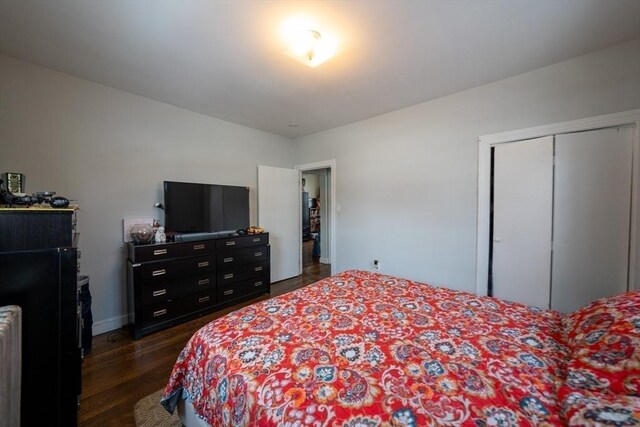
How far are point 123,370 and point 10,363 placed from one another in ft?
3.89

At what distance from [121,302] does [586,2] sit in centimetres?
462

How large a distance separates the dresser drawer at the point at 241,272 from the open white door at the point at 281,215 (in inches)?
23.7

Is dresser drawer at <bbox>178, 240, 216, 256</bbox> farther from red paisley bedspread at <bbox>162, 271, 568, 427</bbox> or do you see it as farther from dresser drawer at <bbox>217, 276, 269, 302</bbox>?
red paisley bedspread at <bbox>162, 271, 568, 427</bbox>

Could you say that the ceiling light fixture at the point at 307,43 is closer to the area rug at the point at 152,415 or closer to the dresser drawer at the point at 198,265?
the dresser drawer at the point at 198,265

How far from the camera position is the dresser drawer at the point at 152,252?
2375mm

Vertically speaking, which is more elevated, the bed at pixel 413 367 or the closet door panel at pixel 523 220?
the closet door panel at pixel 523 220

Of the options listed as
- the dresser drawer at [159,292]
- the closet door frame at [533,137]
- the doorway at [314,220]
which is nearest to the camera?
the closet door frame at [533,137]

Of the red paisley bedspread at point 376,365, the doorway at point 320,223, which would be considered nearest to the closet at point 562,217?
the red paisley bedspread at point 376,365

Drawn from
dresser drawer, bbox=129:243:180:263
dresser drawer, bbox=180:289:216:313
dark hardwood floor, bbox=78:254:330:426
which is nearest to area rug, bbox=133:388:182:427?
dark hardwood floor, bbox=78:254:330:426

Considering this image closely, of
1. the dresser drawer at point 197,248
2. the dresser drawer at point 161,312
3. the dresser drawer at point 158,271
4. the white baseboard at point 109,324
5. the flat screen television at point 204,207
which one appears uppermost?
the flat screen television at point 204,207

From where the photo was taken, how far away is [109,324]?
255 centimetres

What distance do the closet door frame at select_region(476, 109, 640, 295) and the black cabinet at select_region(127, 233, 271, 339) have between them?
2757mm

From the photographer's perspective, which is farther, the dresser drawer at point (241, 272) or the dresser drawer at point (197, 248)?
the dresser drawer at point (241, 272)

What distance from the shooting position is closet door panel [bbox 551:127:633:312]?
6.55ft
